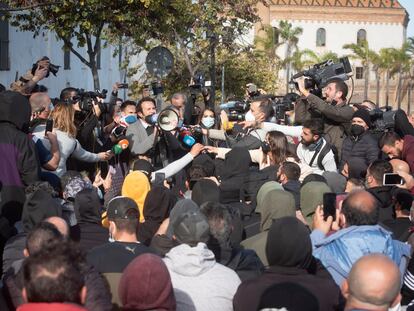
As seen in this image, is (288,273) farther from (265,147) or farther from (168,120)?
(168,120)

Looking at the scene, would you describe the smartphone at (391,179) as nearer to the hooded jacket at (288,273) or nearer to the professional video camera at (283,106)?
the hooded jacket at (288,273)

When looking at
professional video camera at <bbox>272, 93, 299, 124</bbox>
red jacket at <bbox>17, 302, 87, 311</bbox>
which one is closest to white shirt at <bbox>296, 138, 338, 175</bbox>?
professional video camera at <bbox>272, 93, 299, 124</bbox>

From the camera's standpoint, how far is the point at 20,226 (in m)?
6.68

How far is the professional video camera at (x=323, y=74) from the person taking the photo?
10289 millimetres

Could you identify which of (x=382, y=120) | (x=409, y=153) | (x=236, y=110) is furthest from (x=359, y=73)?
(x=409, y=153)

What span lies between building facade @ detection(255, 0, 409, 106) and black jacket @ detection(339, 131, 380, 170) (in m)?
73.8

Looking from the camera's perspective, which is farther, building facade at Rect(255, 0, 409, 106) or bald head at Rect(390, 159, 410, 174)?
building facade at Rect(255, 0, 409, 106)

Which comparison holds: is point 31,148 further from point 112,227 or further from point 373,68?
point 373,68

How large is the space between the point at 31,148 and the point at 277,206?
7.63 feet

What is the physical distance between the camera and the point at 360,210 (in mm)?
5938

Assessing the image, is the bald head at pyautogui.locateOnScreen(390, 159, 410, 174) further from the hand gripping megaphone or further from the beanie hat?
the hand gripping megaphone

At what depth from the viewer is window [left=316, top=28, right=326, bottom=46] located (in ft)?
277

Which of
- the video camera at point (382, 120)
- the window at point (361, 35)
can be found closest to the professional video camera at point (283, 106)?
the video camera at point (382, 120)

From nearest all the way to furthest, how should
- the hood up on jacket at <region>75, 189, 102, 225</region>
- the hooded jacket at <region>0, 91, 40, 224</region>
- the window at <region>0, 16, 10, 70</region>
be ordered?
the hood up on jacket at <region>75, 189, 102, 225</region> < the hooded jacket at <region>0, 91, 40, 224</region> < the window at <region>0, 16, 10, 70</region>
